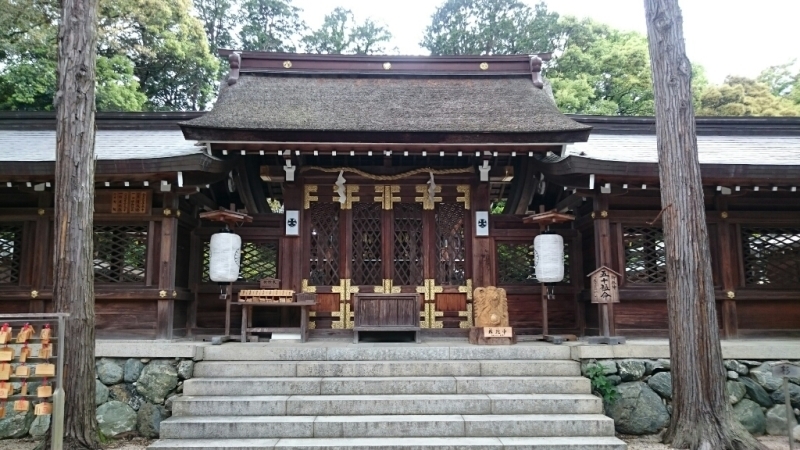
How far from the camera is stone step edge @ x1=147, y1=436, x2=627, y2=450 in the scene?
15.6 ft

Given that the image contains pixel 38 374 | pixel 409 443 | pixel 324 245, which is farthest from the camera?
pixel 324 245

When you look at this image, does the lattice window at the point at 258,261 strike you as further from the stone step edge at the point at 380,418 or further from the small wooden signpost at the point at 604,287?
the small wooden signpost at the point at 604,287

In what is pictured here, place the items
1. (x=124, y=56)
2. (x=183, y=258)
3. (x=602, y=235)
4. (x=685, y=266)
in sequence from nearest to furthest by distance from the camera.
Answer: (x=685, y=266) → (x=602, y=235) → (x=183, y=258) → (x=124, y=56)

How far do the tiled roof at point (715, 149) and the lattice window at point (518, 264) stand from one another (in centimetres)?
166

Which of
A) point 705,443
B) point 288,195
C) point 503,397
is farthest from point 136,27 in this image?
point 705,443

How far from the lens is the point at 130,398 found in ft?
19.1

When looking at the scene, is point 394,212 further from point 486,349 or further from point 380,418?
point 380,418

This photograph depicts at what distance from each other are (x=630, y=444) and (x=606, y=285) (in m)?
2.10

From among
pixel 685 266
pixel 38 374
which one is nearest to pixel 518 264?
pixel 685 266

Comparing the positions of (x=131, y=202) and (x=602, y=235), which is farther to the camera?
(x=602, y=235)

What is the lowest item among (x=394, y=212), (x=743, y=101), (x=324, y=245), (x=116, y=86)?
(x=324, y=245)

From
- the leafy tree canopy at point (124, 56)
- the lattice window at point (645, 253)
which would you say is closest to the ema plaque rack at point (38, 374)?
the lattice window at point (645, 253)

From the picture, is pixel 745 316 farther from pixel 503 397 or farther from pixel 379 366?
pixel 379 366

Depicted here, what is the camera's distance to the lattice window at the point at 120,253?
7.44m
